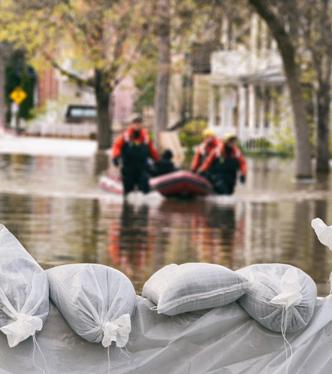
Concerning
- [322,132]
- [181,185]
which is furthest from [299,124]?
[181,185]

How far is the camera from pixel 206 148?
30625 millimetres

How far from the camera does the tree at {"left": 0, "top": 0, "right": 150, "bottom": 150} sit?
5078 cm

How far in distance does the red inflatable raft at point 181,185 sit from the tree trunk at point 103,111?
32293mm

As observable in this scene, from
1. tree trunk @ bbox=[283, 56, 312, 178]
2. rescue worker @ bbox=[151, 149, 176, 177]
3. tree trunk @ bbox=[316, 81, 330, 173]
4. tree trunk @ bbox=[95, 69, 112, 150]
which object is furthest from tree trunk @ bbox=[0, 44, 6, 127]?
rescue worker @ bbox=[151, 149, 176, 177]

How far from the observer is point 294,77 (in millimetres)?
38719

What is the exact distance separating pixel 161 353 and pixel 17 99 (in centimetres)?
7272

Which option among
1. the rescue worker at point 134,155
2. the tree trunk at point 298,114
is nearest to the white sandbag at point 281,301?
the rescue worker at point 134,155

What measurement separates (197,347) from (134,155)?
22401 millimetres

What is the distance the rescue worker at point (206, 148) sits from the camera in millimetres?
30266

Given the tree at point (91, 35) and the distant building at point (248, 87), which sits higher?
the tree at point (91, 35)

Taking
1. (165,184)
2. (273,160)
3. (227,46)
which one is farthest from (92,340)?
(227,46)

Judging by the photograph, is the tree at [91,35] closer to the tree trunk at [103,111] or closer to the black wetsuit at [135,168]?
the tree trunk at [103,111]

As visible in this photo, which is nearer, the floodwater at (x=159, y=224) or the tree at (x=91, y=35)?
the floodwater at (x=159, y=224)

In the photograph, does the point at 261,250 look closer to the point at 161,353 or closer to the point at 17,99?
the point at 161,353
